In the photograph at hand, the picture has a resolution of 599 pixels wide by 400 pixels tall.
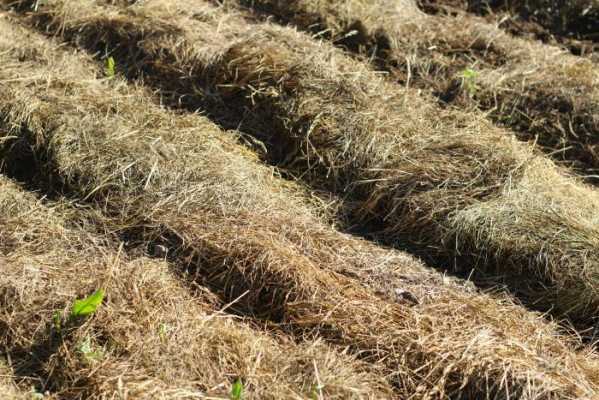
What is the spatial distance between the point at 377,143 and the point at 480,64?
50.7 inches

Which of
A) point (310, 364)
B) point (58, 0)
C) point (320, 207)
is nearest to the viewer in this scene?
point (310, 364)

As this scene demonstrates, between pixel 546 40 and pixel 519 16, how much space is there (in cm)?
36

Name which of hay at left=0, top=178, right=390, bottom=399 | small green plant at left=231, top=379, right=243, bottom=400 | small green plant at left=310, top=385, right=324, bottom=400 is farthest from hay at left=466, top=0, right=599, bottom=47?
small green plant at left=231, top=379, right=243, bottom=400

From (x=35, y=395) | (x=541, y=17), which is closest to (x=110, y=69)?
(x=35, y=395)

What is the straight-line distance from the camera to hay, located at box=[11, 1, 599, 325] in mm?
4121

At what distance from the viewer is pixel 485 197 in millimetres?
4383

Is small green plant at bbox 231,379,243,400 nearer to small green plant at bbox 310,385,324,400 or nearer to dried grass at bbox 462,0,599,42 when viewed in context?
small green plant at bbox 310,385,324,400

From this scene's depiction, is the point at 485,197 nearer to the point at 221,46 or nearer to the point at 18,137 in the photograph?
the point at 221,46

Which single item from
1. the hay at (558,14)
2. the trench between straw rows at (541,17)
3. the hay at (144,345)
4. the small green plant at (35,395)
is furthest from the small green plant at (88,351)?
the hay at (558,14)

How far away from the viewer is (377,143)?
4.77 metres

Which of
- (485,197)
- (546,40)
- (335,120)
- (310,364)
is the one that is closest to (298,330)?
(310,364)

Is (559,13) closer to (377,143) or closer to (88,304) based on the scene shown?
(377,143)

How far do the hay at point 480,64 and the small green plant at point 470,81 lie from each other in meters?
0.01

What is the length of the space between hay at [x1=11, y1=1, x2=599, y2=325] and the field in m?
0.02
